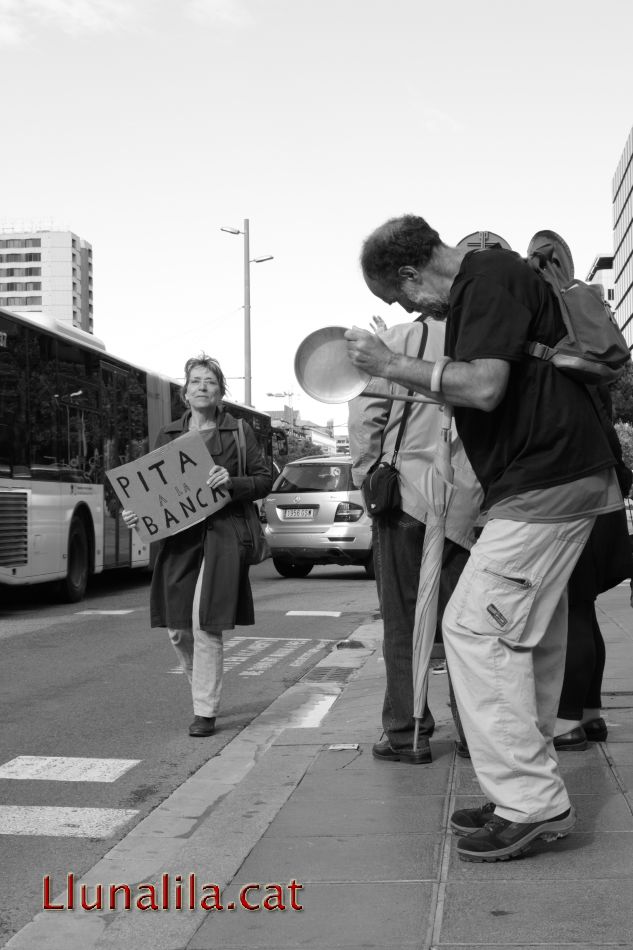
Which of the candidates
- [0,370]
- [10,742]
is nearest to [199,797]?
[10,742]

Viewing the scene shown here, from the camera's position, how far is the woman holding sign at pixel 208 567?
592 cm

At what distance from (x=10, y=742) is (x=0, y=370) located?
7.08 m

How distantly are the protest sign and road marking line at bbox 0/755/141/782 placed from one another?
1113 millimetres

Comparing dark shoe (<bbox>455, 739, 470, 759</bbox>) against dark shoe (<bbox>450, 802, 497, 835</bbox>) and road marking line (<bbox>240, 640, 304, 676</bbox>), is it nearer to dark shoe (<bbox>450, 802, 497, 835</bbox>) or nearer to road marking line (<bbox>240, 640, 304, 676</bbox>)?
dark shoe (<bbox>450, 802, 497, 835</bbox>)

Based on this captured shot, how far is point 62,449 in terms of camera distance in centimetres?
1401

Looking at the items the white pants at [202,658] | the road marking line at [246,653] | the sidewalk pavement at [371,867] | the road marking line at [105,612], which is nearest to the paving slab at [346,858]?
the sidewalk pavement at [371,867]

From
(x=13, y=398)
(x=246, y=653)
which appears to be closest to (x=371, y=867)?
(x=246, y=653)

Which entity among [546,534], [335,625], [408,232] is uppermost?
[408,232]

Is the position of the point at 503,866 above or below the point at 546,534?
below

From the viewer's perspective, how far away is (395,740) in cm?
491

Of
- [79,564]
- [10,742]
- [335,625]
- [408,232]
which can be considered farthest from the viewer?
[79,564]

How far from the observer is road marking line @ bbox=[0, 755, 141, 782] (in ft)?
17.3

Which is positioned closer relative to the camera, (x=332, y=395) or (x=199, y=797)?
(x=332, y=395)

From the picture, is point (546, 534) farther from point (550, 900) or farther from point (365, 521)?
point (365, 521)
